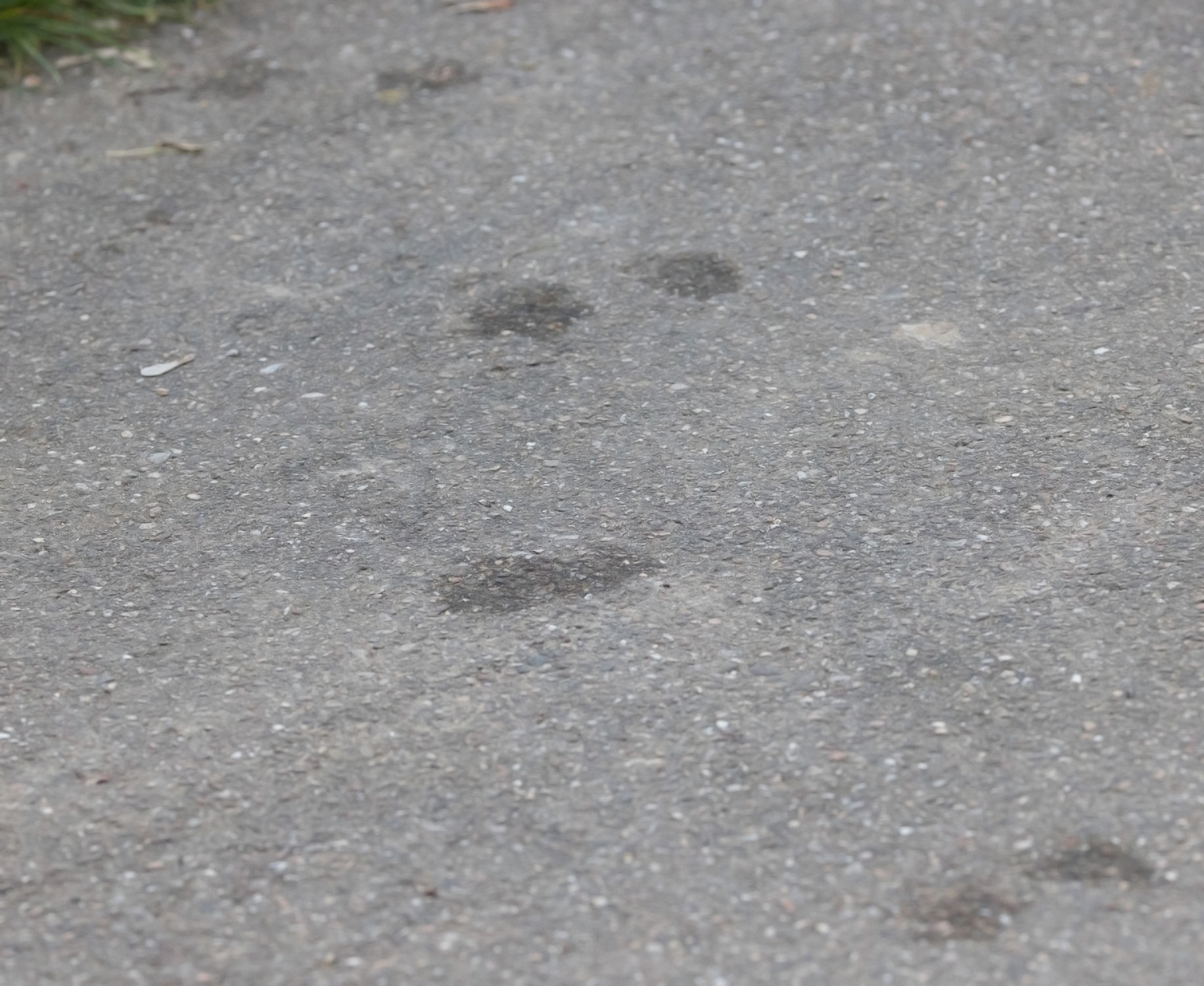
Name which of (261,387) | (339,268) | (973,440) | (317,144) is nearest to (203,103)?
(317,144)

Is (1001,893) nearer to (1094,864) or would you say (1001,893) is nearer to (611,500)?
(1094,864)

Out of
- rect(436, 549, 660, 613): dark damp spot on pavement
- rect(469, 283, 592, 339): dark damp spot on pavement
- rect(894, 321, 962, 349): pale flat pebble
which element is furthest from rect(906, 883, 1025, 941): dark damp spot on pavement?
rect(469, 283, 592, 339): dark damp spot on pavement

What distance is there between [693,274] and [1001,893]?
1878mm

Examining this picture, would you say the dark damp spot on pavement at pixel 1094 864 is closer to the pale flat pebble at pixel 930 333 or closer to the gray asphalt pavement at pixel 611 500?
the gray asphalt pavement at pixel 611 500

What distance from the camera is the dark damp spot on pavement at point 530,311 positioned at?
3561 mm

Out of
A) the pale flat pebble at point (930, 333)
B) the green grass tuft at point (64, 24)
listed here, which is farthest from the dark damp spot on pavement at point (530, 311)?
the green grass tuft at point (64, 24)

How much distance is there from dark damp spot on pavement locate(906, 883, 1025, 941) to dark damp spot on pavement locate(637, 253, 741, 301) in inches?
68.8

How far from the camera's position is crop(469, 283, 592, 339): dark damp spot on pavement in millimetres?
3561

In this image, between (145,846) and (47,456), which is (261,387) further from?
(145,846)

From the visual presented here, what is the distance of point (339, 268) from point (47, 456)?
89 cm

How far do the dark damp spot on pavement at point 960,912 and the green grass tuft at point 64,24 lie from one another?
12.1ft

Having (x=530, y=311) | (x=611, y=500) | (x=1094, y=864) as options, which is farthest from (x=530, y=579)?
(x=1094, y=864)

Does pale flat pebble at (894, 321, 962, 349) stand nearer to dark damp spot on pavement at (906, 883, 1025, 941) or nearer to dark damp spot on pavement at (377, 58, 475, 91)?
dark damp spot on pavement at (906, 883, 1025, 941)

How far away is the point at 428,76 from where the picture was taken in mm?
4535
